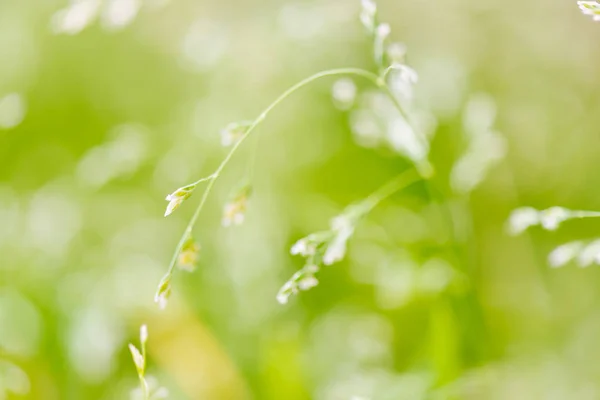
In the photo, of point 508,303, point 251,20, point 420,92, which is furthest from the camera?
point 251,20

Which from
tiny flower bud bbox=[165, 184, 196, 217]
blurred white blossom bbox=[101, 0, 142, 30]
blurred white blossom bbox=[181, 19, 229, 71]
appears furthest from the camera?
blurred white blossom bbox=[181, 19, 229, 71]

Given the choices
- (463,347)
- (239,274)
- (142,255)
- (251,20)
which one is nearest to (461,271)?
(463,347)

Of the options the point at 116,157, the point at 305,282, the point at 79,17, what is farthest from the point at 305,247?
the point at 116,157

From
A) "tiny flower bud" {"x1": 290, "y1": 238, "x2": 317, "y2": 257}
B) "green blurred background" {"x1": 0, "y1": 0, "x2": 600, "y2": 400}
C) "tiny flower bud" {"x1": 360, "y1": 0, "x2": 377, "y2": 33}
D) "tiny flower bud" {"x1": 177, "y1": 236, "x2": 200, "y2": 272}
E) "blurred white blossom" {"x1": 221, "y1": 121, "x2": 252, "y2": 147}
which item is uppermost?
"tiny flower bud" {"x1": 360, "y1": 0, "x2": 377, "y2": 33}

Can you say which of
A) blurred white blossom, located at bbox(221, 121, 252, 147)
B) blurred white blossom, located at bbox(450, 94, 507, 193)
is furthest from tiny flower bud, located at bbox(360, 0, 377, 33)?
blurred white blossom, located at bbox(450, 94, 507, 193)

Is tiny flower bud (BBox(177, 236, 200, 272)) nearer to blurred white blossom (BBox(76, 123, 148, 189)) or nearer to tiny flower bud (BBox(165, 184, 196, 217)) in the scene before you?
tiny flower bud (BBox(165, 184, 196, 217))

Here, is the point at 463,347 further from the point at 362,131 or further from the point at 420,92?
the point at 420,92

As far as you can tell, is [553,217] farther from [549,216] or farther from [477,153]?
[477,153]

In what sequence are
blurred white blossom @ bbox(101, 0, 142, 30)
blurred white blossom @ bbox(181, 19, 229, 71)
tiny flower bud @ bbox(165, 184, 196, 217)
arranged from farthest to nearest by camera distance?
blurred white blossom @ bbox(181, 19, 229, 71), blurred white blossom @ bbox(101, 0, 142, 30), tiny flower bud @ bbox(165, 184, 196, 217)
